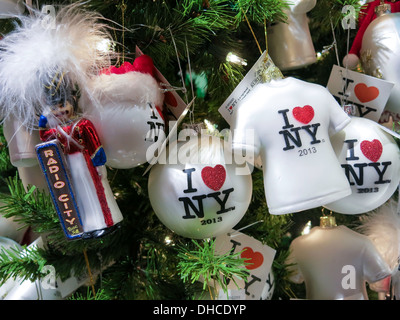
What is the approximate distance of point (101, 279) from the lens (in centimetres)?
84

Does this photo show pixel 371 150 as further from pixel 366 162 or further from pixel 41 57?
pixel 41 57

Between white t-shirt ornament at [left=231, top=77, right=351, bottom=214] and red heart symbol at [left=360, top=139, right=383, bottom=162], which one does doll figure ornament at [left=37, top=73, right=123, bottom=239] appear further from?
red heart symbol at [left=360, top=139, right=383, bottom=162]

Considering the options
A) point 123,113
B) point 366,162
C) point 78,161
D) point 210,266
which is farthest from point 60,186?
point 366,162

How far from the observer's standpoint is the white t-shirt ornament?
74 centimetres

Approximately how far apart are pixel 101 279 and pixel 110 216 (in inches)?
7.1

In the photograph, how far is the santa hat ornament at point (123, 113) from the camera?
2.35 ft

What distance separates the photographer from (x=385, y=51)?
2.86 feet

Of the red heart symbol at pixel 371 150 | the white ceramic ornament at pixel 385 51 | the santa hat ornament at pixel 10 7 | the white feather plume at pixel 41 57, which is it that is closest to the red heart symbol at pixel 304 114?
the red heart symbol at pixel 371 150

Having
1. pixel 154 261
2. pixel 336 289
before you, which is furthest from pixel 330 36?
pixel 154 261

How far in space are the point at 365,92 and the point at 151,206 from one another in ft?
1.52

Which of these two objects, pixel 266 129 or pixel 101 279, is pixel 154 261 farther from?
pixel 266 129

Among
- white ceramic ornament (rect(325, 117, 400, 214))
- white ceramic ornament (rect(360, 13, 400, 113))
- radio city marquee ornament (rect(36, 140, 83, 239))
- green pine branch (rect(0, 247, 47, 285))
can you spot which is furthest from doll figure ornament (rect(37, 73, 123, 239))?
white ceramic ornament (rect(360, 13, 400, 113))

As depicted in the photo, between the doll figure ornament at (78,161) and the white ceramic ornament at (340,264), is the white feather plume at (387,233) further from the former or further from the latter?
the doll figure ornament at (78,161)

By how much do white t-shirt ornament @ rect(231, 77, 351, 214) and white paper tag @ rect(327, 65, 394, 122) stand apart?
12 centimetres
